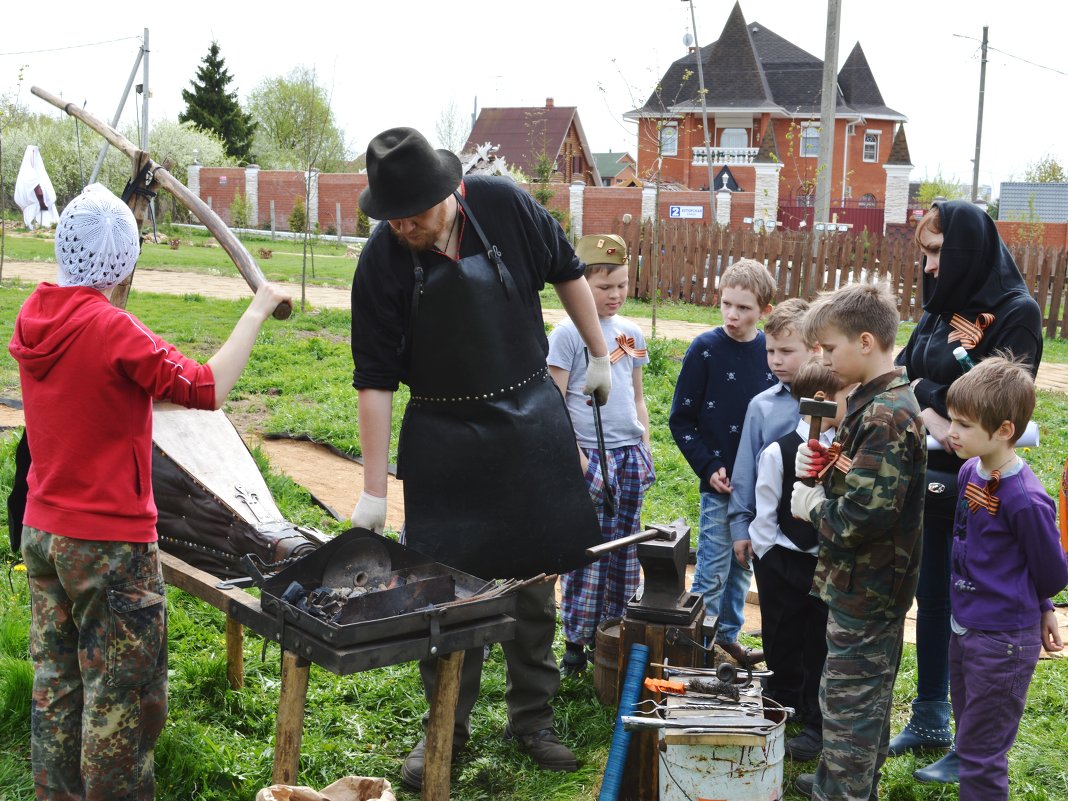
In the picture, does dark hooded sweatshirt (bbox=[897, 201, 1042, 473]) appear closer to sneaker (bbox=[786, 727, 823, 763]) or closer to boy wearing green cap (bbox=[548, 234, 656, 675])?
sneaker (bbox=[786, 727, 823, 763])

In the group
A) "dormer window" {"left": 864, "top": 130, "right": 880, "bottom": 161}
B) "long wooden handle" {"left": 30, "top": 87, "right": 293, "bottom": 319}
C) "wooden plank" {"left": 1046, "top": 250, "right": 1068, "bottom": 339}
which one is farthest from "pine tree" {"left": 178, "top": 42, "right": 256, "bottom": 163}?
"long wooden handle" {"left": 30, "top": 87, "right": 293, "bottom": 319}

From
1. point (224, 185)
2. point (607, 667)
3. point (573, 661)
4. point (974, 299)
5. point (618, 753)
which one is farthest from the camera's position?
point (224, 185)

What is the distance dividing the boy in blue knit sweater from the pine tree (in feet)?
162

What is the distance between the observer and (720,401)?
4359 mm

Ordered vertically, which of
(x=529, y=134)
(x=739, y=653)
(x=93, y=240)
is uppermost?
(x=529, y=134)

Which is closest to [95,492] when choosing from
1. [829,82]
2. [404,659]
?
[404,659]

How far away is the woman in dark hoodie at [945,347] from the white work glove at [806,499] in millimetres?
684

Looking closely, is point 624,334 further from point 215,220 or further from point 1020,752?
point 1020,752

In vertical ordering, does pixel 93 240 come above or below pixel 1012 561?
above

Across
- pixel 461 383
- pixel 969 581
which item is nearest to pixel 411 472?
pixel 461 383

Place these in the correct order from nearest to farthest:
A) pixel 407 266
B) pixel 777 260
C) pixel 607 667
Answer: pixel 407 266 → pixel 607 667 → pixel 777 260

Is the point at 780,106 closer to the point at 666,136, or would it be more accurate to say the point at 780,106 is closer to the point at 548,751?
the point at 666,136

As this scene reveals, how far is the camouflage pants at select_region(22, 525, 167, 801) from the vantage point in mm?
2773

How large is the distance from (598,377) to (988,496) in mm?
1404
